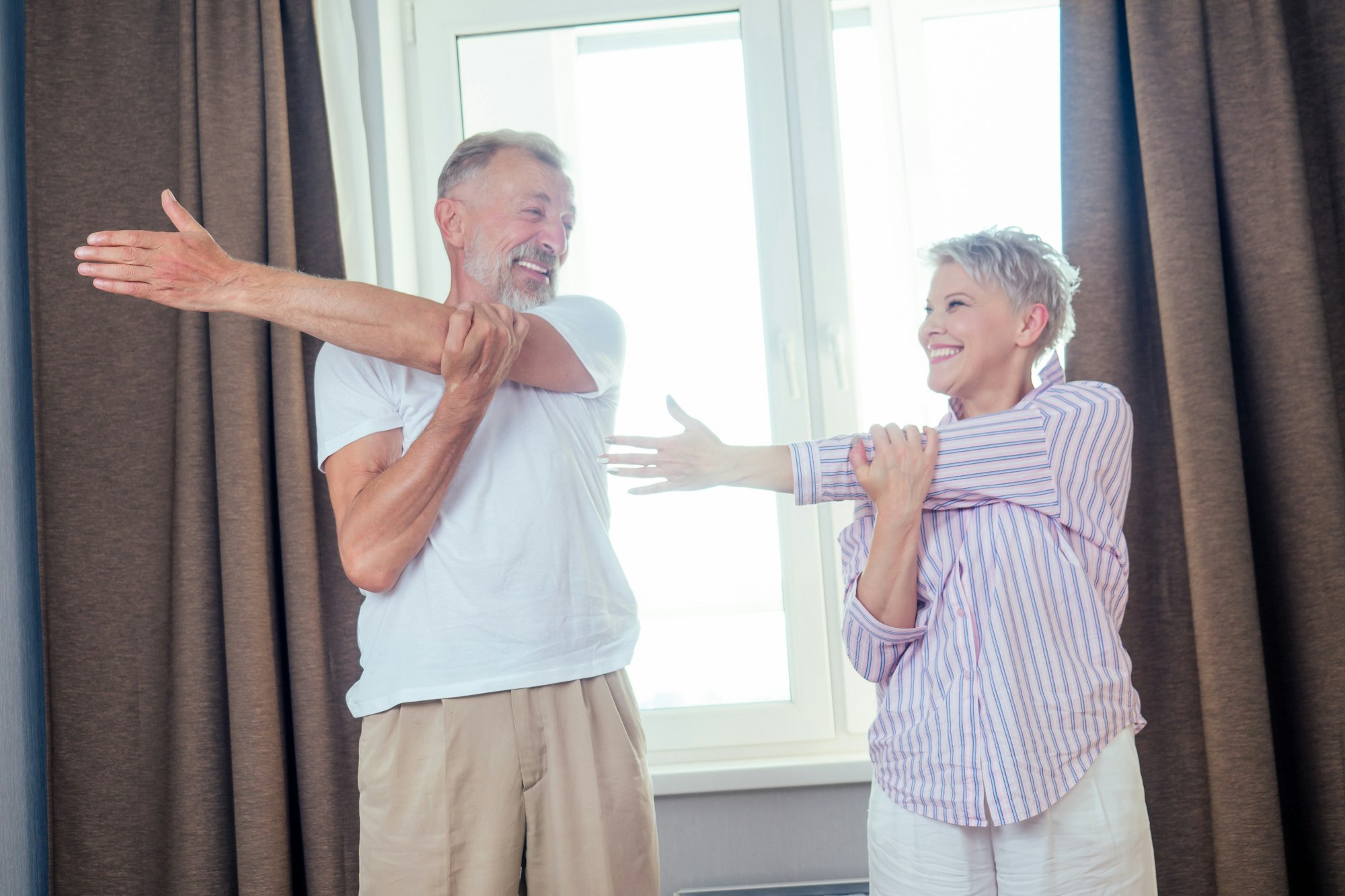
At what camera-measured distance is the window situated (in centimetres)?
220

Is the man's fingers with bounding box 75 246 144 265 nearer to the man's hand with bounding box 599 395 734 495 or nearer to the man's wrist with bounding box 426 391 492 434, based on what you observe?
the man's wrist with bounding box 426 391 492 434

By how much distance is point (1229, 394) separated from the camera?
1.86 metres

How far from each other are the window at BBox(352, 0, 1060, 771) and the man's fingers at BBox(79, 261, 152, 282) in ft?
3.38

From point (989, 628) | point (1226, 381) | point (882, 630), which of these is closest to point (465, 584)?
point (882, 630)

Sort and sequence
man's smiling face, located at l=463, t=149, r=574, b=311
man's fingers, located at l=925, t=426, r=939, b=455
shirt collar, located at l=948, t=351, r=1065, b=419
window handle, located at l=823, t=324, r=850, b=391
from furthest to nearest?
1. window handle, located at l=823, t=324, r=850, b=391
2. man's smiling face, located at l=463, t=149, r=574, b=311
3. shirt collar, located at l=948, t=351, r=1065, b=419
4. man's fingers, located at l=925, t=426, r=939, b=455

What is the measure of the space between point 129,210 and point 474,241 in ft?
3.31

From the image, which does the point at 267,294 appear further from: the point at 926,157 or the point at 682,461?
the point at 926,157

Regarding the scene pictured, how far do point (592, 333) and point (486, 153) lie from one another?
1.14 ft

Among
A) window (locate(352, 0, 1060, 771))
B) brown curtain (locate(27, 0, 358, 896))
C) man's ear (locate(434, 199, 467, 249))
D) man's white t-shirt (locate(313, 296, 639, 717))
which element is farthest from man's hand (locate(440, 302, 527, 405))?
window (locate(352, 0, 1060, 771))

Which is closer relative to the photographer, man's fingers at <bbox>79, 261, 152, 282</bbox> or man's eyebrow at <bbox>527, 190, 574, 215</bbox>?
man's fingers at <bbox>79, 261, 152, 282</bbox>

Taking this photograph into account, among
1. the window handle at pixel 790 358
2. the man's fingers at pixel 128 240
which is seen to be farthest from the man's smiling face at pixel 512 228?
the window handle at pixel 790 358

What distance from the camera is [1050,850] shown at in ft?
3.85

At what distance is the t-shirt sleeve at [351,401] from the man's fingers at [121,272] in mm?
243

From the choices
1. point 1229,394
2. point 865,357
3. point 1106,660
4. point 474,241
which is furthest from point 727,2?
point 1106,660
